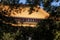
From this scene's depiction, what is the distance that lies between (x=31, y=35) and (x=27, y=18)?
859 centimetres

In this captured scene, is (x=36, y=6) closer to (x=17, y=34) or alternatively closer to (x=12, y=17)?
(x=12, y=17)

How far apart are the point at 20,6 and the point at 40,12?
348 centimetres

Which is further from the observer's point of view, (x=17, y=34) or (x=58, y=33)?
(x=58, y=33)

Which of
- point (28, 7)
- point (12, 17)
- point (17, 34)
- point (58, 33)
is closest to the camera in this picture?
point (17, 34)

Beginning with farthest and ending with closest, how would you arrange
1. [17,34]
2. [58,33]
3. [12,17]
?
[12,17] < [58,33] < [17,34]

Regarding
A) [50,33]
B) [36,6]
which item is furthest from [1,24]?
[36,6]

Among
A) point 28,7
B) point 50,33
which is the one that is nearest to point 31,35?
point 50,33

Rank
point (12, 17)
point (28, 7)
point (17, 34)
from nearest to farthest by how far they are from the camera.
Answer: point (17, 34) < point (12, 17) < point (28, 7)

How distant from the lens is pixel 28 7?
3584 cm

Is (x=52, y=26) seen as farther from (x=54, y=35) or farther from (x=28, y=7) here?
(x=28, y=7)

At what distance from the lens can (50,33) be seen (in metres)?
25.5

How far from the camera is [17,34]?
2361 centimetres

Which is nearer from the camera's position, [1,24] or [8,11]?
[1,24]

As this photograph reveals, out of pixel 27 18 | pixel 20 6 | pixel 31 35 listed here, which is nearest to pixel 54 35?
pixel 31 35
